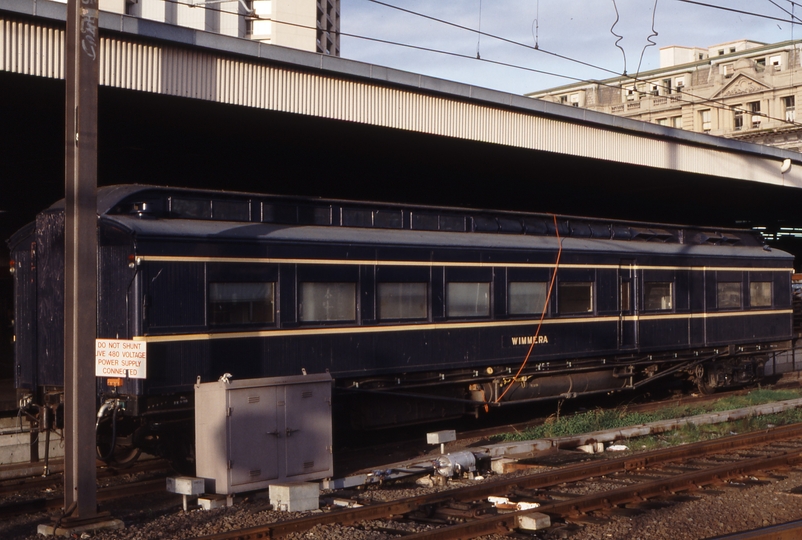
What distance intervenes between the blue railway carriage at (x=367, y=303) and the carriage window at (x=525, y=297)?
3cm

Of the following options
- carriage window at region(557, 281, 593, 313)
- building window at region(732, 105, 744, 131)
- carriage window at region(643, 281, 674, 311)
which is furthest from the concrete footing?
building window at region(732, 105, 744, 131)

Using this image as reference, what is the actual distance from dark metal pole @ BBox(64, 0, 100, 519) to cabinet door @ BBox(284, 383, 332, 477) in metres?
2.44

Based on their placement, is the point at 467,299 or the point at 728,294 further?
the point at 728,294

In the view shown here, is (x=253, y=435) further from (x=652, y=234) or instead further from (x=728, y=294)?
(x=728, y=294)

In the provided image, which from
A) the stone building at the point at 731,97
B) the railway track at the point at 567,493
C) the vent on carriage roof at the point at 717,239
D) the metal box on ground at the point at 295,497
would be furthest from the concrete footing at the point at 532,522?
→ the stone building at the point at 731,97

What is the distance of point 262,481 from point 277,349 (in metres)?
2.20

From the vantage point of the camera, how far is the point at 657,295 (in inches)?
693

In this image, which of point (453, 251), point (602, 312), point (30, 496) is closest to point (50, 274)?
point (30, 496)

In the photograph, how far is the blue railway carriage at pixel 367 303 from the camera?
10.8 m

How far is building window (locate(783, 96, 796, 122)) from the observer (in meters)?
65.5

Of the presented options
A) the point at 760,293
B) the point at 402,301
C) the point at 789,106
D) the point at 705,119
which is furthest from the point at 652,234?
the point at 705,119

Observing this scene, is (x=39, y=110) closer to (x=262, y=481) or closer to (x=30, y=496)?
(x=30, y=496)

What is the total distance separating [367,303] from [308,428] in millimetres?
2705

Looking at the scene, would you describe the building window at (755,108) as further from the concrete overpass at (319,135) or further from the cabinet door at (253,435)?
the cabinet door at (253,435)
